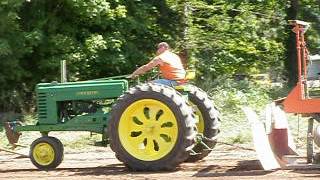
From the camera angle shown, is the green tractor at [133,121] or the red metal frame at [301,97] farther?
the green tractor at [133,121]

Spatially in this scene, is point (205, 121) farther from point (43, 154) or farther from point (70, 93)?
point (43, 154)

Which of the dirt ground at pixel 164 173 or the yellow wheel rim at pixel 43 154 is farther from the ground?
the yellow wheel rim at pixel 43 154

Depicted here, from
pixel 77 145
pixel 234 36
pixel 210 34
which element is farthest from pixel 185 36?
pixel 77 145

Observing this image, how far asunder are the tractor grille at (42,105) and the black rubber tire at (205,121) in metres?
2.08

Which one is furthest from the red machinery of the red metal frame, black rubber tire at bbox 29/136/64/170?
black rubber tire at bbox 29/136/64/170

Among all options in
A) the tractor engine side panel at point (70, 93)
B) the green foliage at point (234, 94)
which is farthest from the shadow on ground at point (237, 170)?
the green foliage at point (234, 94)

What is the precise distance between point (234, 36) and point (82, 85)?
500 inches

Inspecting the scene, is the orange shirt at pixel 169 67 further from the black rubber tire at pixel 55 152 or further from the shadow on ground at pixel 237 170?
the black rubber tire at pixel 55 152

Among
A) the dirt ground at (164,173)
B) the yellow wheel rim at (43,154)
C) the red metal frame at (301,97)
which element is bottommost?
the dirt ground at (164,173)

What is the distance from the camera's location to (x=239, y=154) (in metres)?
10.6

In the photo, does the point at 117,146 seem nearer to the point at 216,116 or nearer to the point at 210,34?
the point at 216,116

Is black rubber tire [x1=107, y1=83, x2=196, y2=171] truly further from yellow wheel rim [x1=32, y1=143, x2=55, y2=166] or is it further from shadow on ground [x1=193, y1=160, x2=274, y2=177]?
yellow wheel rim [x1=32, y1=143, x2=55, y2=166]

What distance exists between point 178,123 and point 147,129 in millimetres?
485

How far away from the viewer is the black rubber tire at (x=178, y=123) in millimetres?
8625
